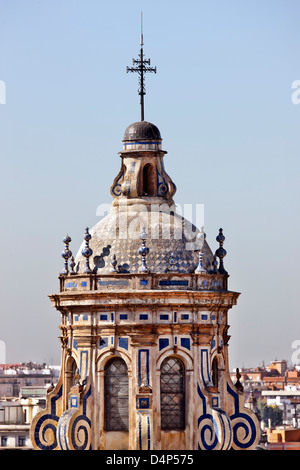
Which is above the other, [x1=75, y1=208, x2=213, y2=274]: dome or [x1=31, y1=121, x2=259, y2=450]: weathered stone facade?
[x1=75, y1=208, x2=213, y2=274]: dome

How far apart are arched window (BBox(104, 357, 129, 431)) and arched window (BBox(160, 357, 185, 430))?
95 centimetres

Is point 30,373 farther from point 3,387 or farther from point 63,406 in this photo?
point 63,406

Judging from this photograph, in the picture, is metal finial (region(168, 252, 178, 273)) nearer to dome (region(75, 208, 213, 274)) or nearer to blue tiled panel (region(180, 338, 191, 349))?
dome (region(75, 208, 213, 274))

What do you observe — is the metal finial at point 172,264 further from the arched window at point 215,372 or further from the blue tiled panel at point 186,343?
the arched window at point 215,372

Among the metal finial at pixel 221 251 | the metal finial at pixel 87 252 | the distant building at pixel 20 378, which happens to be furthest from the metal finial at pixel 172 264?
the distant building at pixel 20 378

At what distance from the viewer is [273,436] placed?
270 feet

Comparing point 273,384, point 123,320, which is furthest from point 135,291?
point 273,384

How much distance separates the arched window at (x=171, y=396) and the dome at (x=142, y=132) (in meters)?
6.04

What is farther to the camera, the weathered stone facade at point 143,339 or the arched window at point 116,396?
the arched window at point 116,396

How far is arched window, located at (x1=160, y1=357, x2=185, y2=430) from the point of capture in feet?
133

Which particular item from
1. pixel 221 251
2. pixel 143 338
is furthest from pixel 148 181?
pixel 143 338

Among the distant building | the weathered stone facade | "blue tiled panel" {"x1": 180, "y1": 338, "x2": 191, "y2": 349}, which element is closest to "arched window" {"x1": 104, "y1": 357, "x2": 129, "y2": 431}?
the weathered stone facade

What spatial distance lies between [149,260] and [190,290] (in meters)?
1.34

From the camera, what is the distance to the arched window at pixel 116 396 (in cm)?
4053
